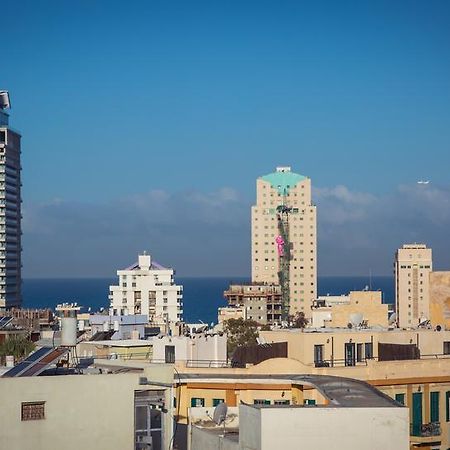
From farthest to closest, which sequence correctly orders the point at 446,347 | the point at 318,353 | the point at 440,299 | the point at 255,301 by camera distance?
the point at 255,301 < the point at 440,299 < the point at 446,347 < the point at 318,353

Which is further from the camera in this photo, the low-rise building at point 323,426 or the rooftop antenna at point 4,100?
the rooftop antenna at point 4,100

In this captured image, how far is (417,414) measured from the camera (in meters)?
29.8

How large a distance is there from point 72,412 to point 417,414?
44.2ft

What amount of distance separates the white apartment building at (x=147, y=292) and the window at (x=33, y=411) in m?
134

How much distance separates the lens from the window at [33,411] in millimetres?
17922

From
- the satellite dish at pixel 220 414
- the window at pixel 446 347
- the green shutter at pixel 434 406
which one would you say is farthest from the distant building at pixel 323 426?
the window at pixel 446 347

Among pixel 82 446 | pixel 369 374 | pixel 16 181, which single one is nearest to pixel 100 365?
pixel 82 446

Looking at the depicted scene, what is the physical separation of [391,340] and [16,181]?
16496 cm

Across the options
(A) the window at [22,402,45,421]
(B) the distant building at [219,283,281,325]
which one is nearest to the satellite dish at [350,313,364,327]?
(A) the window at [22,402,45,421]

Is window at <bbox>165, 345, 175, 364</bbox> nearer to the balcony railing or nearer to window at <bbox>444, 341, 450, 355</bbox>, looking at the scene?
window at <bbox>444, 341, 450, 355</bbox>

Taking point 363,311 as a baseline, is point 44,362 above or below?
below

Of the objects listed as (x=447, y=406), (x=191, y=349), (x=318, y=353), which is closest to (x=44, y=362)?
(x=447, y=406)

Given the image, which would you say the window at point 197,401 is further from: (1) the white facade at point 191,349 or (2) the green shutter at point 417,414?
(1) the white facade at point 191,349

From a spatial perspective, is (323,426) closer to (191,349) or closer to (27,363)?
(27,363)
